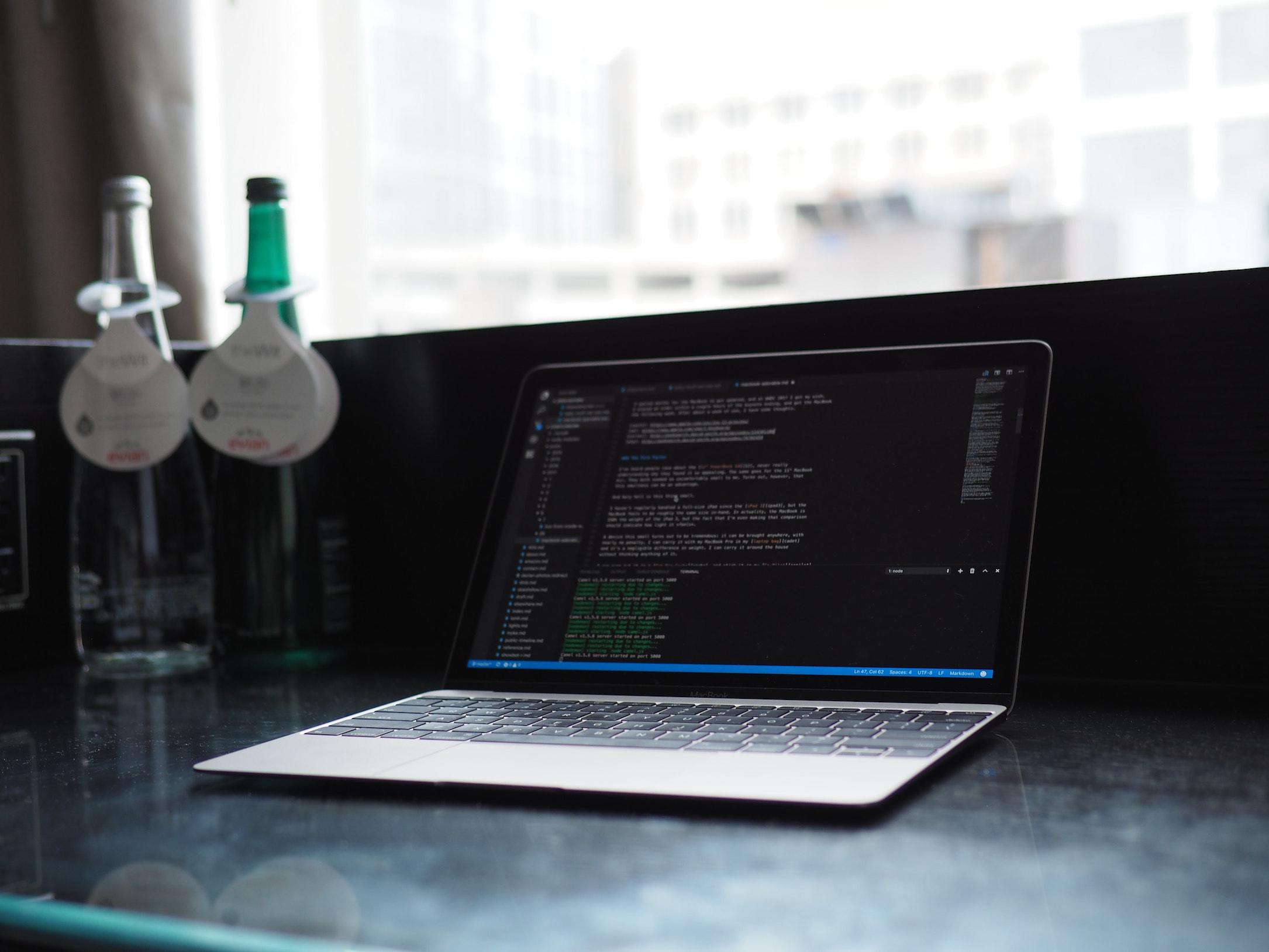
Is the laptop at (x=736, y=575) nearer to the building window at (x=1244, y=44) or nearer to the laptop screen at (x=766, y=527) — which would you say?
the laptop screen at (x=766, y=527)

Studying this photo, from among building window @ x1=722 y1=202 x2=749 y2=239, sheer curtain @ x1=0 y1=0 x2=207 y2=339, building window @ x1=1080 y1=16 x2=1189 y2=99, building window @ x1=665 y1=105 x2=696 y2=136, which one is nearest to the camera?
sheer curtain @ x1=0 y1=0 x2=207 y2=339

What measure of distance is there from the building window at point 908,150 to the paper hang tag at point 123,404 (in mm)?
19080

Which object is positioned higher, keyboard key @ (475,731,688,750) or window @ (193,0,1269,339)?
window @ (193,0,1269,339)

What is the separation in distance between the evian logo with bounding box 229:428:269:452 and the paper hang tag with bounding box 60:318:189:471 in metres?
0.05

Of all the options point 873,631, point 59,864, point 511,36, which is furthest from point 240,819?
point 511,36

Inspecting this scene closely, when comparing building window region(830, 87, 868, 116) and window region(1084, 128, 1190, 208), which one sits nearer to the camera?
window region(1084, 128, 1190, 208)

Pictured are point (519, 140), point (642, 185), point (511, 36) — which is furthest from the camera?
point (642, 185)

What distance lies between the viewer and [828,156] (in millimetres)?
18156

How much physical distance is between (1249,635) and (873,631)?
22cm

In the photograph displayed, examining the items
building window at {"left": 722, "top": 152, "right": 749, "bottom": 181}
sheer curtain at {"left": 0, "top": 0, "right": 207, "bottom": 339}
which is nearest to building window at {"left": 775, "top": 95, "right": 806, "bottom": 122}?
building window at {"left": 722, "top": 152, "right": 749, "bottom": 181}

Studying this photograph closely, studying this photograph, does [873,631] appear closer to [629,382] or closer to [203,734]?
[629,382]

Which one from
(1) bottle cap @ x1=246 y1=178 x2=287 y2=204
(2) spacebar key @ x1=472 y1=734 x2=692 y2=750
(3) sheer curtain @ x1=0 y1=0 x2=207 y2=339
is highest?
(3) sheer curtain @ x1=0 y1=0 x2=207 y2=339

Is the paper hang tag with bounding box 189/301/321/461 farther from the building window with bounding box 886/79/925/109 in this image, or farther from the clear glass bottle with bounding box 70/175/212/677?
the building window with bounding box 886/79/925/109

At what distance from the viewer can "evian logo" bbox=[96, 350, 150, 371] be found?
2.73 ft
